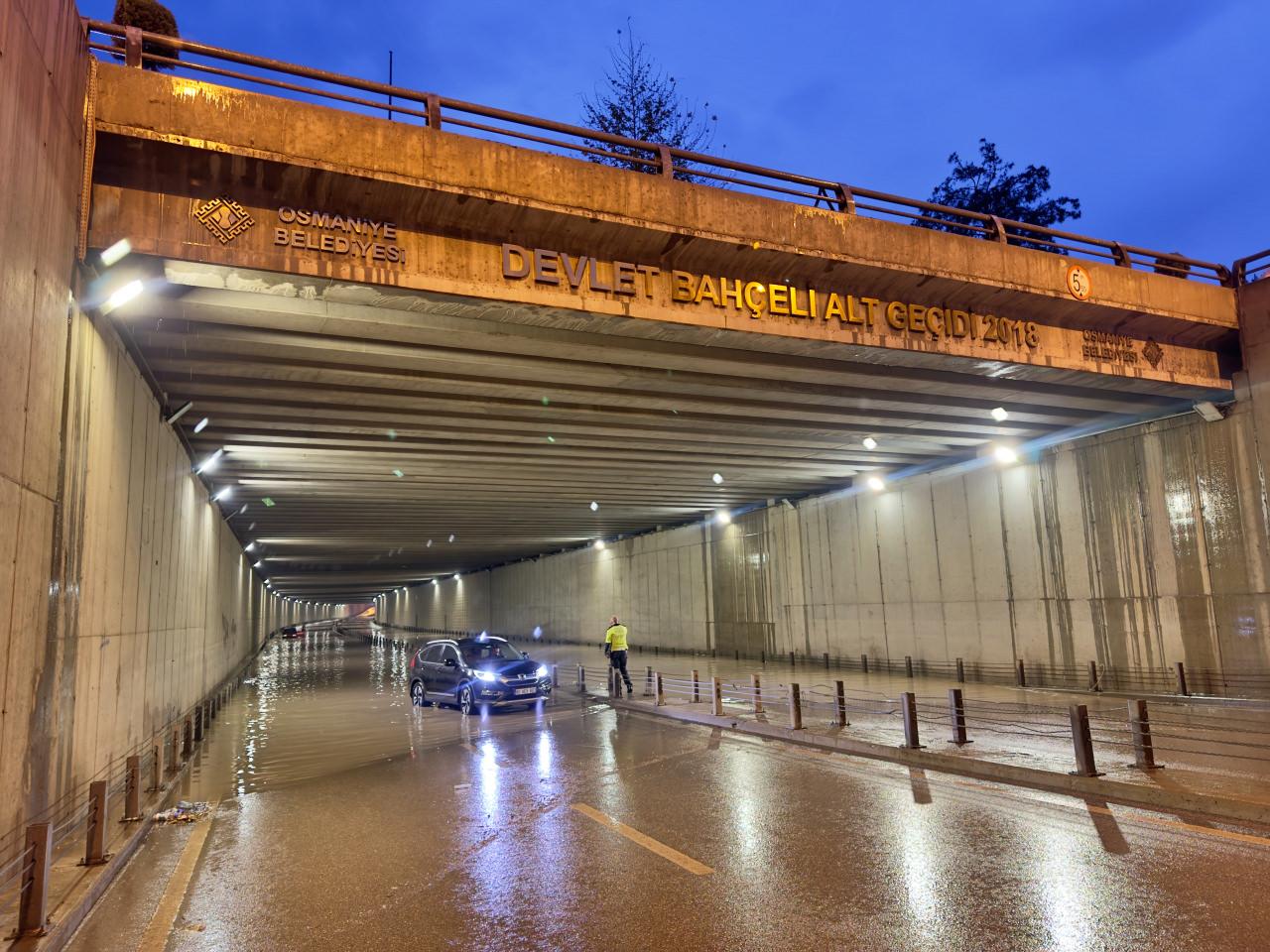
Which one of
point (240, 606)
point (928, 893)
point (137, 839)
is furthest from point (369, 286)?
point (240, 606)

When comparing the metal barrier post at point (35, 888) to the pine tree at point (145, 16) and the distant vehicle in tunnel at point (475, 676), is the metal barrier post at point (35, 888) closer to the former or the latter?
the pine tree at point (145, 16)

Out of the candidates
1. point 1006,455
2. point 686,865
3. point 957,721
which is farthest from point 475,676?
point 1006,455

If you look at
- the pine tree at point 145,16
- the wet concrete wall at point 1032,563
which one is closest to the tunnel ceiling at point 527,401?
the wet concrete wall at point 1032,563

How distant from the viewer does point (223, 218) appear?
8.80 metres

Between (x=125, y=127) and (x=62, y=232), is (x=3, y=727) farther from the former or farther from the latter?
(x=125, y=127)

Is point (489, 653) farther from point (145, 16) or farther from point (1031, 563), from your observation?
point (145, 16)

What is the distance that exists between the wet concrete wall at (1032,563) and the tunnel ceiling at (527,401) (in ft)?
3.02

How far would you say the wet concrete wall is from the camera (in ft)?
49.9

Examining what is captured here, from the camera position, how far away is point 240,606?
115 feet

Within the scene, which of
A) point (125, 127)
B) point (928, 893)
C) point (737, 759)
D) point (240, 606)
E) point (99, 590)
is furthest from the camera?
point (240, 606)

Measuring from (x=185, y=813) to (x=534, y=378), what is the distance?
7587 millimetres

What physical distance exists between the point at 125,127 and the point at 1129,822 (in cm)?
1139

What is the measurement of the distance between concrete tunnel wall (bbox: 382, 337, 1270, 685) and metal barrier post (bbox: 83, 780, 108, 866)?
16981mm

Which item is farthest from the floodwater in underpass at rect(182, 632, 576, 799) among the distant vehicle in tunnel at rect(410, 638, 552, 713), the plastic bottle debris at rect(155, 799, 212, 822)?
the plastic bottle debris at rect(155, 799, 212, 822)
